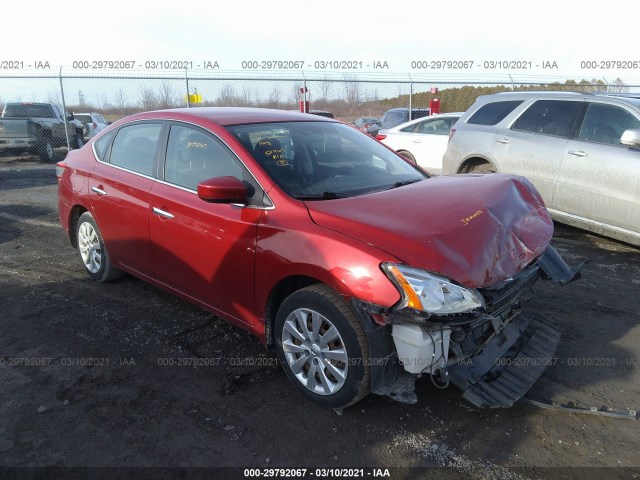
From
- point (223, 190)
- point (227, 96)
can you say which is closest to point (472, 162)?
point (223, 190)

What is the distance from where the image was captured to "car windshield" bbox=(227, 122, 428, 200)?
135 inches

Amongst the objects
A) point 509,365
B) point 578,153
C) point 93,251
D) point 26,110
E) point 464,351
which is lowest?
point 509,365

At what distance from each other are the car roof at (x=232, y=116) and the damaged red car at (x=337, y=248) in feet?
0.07

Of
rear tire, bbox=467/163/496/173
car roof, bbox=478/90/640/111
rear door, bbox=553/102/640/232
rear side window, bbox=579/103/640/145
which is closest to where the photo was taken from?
rear door, bbox=553/102/640/232

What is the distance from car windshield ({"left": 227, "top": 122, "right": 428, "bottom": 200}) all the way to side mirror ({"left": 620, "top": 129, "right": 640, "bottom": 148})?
2.78 metres

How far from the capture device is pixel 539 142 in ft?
21.2

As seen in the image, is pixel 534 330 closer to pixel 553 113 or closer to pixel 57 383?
pixel 57 383

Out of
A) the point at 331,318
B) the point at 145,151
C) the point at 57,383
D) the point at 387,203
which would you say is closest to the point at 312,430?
the point at 331,318

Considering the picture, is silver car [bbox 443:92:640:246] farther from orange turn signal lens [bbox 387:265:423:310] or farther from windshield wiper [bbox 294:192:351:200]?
orange turn signal lens [bbox 387:265:423:310]

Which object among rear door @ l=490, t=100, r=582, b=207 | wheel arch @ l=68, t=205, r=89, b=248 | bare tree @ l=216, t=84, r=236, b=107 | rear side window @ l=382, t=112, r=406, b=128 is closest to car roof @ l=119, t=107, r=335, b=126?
wheel arch @ l=68, t=205, r=89, b=248

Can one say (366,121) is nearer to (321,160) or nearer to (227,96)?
(227,96)

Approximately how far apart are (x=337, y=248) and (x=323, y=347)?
600 mm

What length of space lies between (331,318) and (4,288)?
3742mm

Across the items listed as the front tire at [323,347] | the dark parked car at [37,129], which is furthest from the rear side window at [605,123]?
the dark parked car at [37,129]
